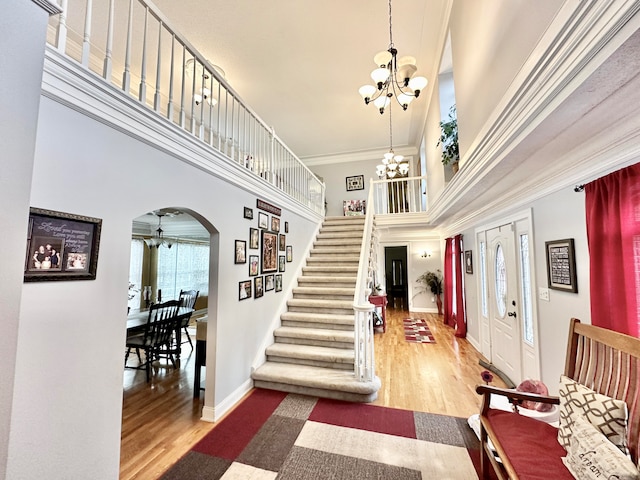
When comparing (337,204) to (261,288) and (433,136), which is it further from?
(261,288)

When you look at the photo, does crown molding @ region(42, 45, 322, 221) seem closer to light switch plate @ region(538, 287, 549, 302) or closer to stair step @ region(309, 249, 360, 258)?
stair step @ region(309, 249, 360, 258)

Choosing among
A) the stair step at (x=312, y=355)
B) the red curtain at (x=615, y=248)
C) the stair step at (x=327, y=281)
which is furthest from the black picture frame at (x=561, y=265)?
the stair step at (x=327, y=281)

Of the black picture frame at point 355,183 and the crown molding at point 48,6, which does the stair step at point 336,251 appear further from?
the crown molding at point 48,6

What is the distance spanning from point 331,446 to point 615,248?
8.47 ft

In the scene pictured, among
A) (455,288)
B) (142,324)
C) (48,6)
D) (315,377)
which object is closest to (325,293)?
(315,377)

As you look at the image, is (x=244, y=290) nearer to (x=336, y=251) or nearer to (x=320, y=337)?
(x=320, y=337)

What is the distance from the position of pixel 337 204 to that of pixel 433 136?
3792 mm

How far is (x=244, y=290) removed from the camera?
3.23 meters

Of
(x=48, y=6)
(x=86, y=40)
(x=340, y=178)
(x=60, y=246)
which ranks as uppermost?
(x=340, y=178)

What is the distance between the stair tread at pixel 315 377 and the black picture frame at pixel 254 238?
1.56 meters

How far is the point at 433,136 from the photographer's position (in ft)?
17.8

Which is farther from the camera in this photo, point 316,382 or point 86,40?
point 316,382

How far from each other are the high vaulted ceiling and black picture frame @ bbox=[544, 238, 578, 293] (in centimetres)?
341

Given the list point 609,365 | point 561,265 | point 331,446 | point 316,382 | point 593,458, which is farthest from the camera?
point 316,382
